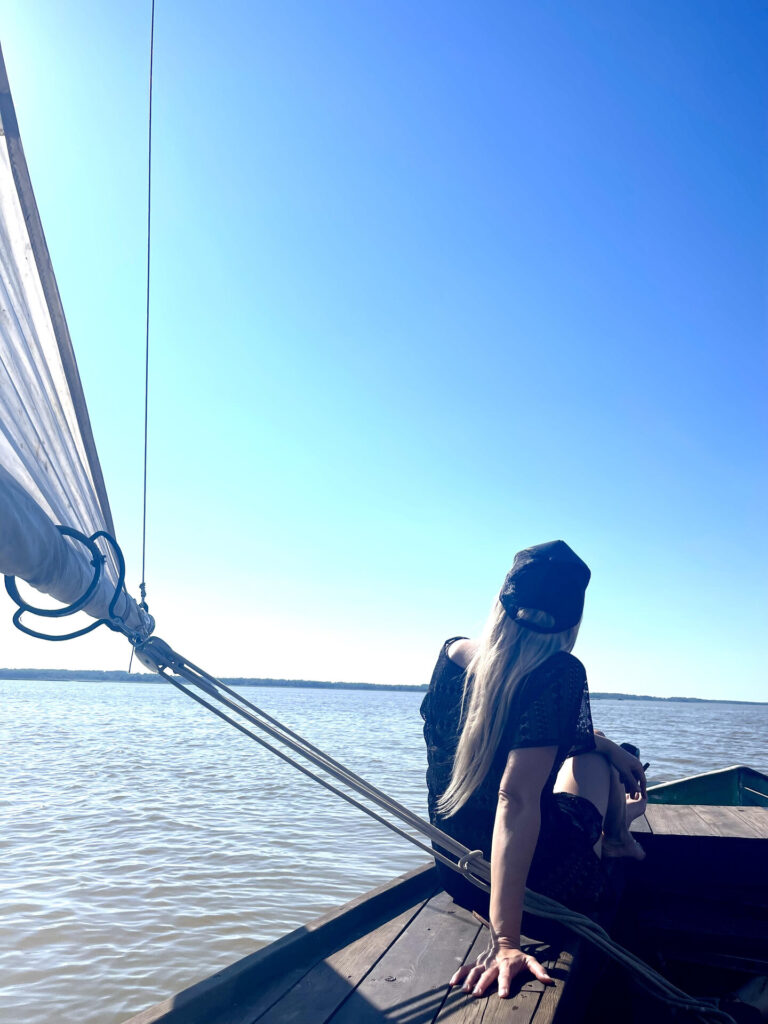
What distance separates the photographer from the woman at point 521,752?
1.93 meters

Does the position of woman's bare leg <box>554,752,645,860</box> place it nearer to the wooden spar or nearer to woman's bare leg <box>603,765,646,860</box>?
woman's bare leg <box>603,765,646,860</box>

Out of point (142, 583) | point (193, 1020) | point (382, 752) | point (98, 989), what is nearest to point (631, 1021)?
point (193, 1020)

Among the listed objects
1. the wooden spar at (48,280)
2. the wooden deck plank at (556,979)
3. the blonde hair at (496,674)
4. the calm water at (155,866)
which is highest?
the wooden spar at (48,280)

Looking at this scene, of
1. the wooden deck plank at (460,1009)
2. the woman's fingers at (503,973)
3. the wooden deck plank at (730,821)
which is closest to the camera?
the wooden deck plank at (460,1009)

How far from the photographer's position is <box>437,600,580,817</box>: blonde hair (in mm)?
2072

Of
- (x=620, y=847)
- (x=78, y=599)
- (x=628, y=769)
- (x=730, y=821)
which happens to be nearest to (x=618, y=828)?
(x=620, y=847)

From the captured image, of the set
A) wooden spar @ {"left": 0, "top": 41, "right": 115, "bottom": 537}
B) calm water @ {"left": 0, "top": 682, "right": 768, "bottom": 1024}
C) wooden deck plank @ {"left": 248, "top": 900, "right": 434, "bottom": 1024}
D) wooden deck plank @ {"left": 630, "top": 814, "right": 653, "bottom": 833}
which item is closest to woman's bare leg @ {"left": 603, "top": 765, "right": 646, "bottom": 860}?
wooden deck plank @ {"left": 630, "top": 814, "right": 653, "bottom": 833}

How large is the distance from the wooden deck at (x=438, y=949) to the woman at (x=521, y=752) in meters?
0.14

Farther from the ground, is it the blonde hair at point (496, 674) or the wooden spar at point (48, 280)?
the wooden spar at point (48, 280)

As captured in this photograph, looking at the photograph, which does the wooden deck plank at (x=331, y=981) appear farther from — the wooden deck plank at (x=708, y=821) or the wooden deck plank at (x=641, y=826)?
the wooden deck plank at (x=708, y=821)

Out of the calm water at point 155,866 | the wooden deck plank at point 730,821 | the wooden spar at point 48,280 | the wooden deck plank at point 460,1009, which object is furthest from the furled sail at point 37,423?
the calm water at point 155,866

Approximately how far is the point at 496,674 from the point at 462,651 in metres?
0.31

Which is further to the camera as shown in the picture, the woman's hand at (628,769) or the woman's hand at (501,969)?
the woman's hand at (628,769)

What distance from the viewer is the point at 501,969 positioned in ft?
6.24
